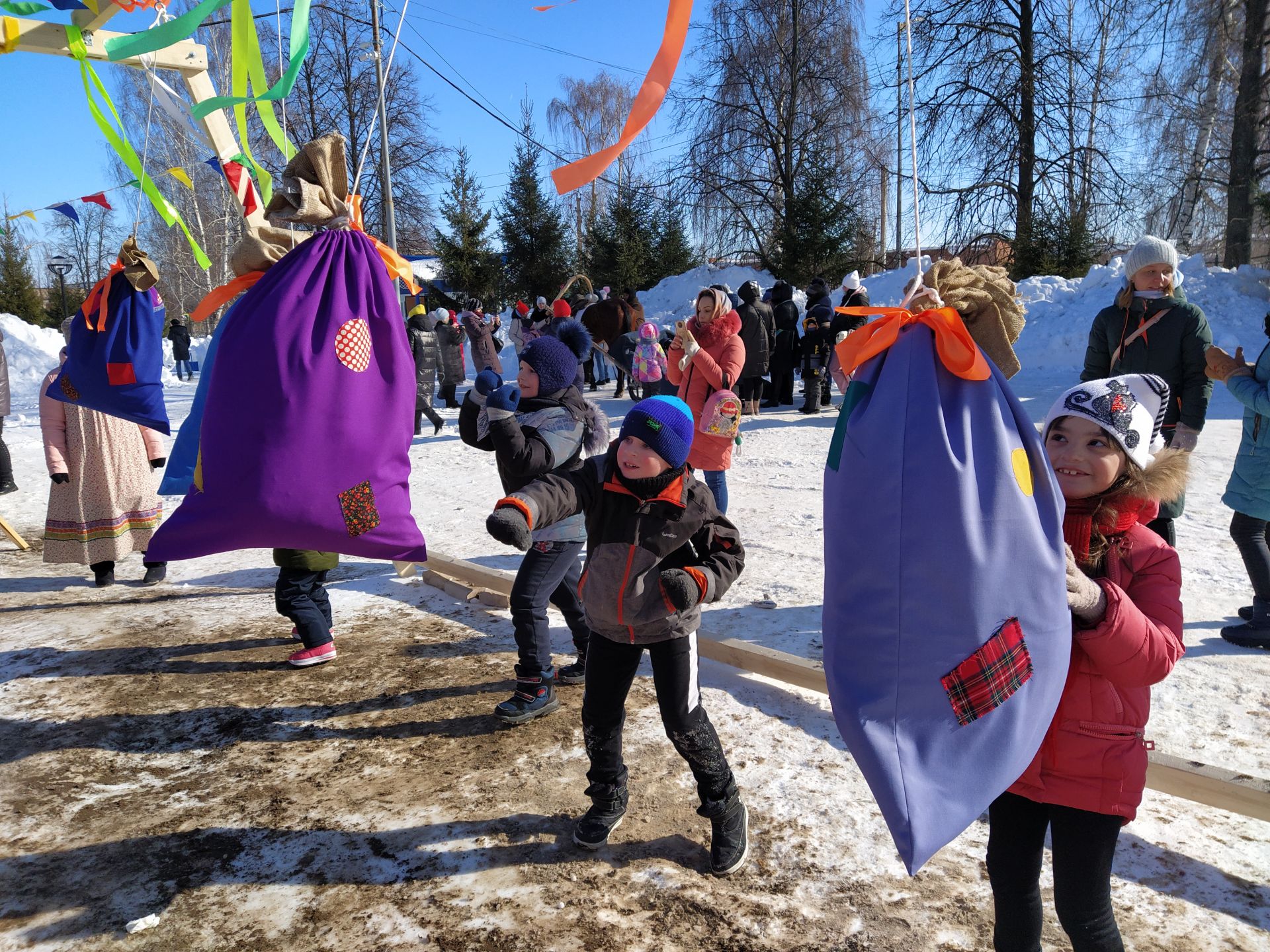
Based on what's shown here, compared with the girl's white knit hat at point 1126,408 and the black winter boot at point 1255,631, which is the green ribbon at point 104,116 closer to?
the girl's white knit hat at point 1126,408

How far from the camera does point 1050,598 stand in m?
1.53

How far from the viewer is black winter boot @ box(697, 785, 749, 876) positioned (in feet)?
8.38

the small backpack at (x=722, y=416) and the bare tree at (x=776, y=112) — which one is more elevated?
the bare tree at (x=776, y=112)

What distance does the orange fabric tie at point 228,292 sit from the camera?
311 cm

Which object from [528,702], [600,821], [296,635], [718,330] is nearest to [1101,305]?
[718,330]

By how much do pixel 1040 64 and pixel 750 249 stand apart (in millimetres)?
8425

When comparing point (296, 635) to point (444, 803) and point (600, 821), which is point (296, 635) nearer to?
point (444, 803)

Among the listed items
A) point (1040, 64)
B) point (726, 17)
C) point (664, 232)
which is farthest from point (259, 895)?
point (726, 17)

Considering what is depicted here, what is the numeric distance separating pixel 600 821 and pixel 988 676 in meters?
1.62

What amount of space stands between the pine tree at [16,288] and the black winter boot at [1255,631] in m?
37.5

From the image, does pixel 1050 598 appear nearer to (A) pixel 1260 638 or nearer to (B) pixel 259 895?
(B) pixel 259 895

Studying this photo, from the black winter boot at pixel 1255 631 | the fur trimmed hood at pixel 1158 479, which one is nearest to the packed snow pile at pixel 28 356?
the black winter boot at pixel 1255 631

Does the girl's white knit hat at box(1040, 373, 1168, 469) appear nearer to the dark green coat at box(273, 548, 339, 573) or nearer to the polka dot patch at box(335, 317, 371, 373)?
the polka dot patch at box(335, 317, 371, 373)

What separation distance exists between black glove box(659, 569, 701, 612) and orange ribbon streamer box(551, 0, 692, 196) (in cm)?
107
